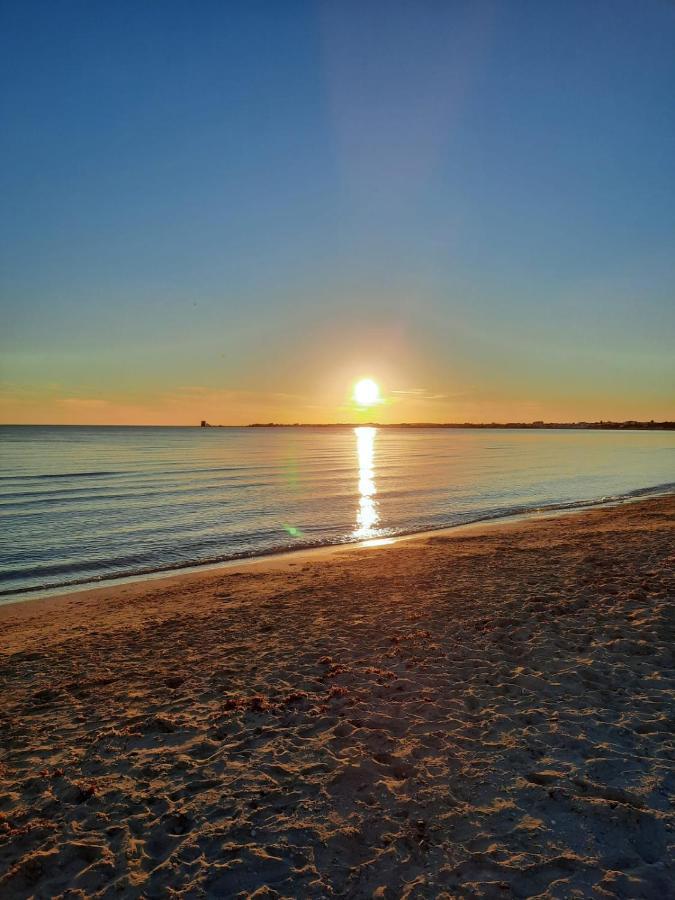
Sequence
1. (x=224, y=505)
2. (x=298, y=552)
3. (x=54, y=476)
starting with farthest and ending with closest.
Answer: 1. (x=54, y=476)
2. (x=224, y=505)
3. (x=298, y=552)

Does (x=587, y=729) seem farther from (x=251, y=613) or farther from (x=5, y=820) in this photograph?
(x=251, y=613)

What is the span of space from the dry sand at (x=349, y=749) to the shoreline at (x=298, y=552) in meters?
2.71

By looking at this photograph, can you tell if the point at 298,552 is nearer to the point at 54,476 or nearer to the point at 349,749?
the point at 349,749

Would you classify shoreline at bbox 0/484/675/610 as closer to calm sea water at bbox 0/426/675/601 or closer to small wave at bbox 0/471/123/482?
calm sea water at bbox 0/426/675/601

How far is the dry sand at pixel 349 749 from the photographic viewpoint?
426 cm

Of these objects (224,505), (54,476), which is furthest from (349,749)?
(54,476)

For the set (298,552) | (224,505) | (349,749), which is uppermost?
(349,749)

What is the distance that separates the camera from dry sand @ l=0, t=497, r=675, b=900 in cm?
426

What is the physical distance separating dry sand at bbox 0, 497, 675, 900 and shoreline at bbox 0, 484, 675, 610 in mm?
2712

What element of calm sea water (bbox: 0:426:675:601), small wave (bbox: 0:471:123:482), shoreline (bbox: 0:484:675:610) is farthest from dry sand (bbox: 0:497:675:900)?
small wave (bbox: 0:471:123:482)

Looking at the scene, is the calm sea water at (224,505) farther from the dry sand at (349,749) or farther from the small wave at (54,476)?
the dry sand at (349,749)

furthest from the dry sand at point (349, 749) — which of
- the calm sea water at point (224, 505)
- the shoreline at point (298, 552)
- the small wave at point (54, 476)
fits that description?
the small wave at point (54, 476)

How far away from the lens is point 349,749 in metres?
5.85

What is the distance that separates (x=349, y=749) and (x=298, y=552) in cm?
1311
